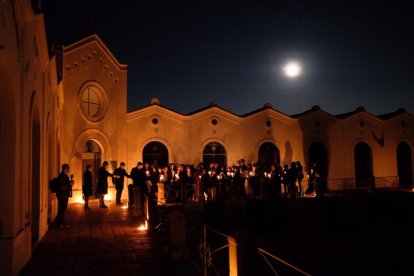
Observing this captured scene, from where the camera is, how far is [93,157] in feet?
76.2

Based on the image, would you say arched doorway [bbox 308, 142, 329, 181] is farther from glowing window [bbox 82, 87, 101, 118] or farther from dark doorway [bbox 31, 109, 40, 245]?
dark doorway [bbox 31, 109, 40, 245]

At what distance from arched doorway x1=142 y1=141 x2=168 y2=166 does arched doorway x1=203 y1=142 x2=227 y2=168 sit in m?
2.59

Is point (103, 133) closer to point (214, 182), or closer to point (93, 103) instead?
point (93, 103)

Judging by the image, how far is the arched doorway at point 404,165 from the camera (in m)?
31.8

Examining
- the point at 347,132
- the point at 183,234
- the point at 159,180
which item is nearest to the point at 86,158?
the point at 159,180

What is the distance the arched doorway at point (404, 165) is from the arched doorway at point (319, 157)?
6243 millimetres

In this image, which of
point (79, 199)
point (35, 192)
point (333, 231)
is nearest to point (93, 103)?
point (79, 199)

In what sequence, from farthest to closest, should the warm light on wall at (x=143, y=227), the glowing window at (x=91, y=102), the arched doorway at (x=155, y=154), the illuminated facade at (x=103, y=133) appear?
the arched doorway at (x=155, y=154), the glowing window at (x=91, y=102), the warm light on wall at (x=143, y=227), the illuminated facade at (x=103, y=133)

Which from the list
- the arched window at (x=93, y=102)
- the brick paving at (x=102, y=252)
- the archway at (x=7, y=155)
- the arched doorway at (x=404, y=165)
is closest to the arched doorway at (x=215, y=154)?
the arched window at (x=93, y=102)

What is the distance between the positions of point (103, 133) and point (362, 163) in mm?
18120

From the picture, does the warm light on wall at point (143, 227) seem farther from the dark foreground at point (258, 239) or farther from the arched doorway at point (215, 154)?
the arched doorway at point (215, 154)

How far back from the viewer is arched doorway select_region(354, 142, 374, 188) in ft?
100.0

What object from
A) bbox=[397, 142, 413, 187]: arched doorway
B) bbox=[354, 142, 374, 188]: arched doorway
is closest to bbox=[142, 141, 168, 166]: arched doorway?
bbox=[354, 142, 374, 188]: arched doorway

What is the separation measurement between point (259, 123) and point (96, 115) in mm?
10639
